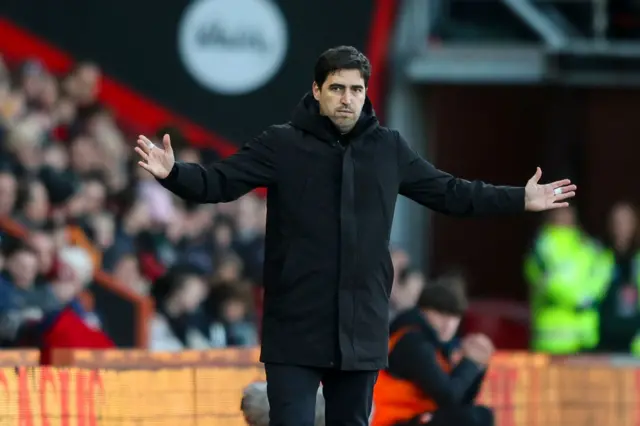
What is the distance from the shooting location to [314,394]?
6.54 m

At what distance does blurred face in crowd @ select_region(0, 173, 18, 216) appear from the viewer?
1249 centimetres

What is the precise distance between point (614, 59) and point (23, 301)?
31.5 ft

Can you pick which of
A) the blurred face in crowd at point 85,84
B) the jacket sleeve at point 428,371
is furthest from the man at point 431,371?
the blurred face in crowd at point 85,84

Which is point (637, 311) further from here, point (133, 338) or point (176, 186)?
point (176, 186)

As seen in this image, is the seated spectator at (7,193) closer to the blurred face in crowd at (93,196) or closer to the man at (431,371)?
the blurred face in crowd at (93,196)

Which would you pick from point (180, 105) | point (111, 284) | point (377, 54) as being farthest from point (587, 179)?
point (111, 284)

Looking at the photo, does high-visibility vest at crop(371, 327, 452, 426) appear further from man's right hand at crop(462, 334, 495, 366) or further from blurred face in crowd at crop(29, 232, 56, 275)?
blurred face in crowd at crop(29, 232, 56, 275)

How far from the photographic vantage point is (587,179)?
68.2ft

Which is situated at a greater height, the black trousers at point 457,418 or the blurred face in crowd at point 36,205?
the blurred face in crowd at point 36,205

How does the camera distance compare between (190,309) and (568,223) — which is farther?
(568,223)

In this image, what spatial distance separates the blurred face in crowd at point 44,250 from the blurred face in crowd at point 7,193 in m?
0.56

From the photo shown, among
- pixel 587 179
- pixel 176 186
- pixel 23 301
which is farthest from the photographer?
pixel 587 179

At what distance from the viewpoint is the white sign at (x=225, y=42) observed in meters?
18.1

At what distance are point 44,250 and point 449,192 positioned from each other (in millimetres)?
5551
